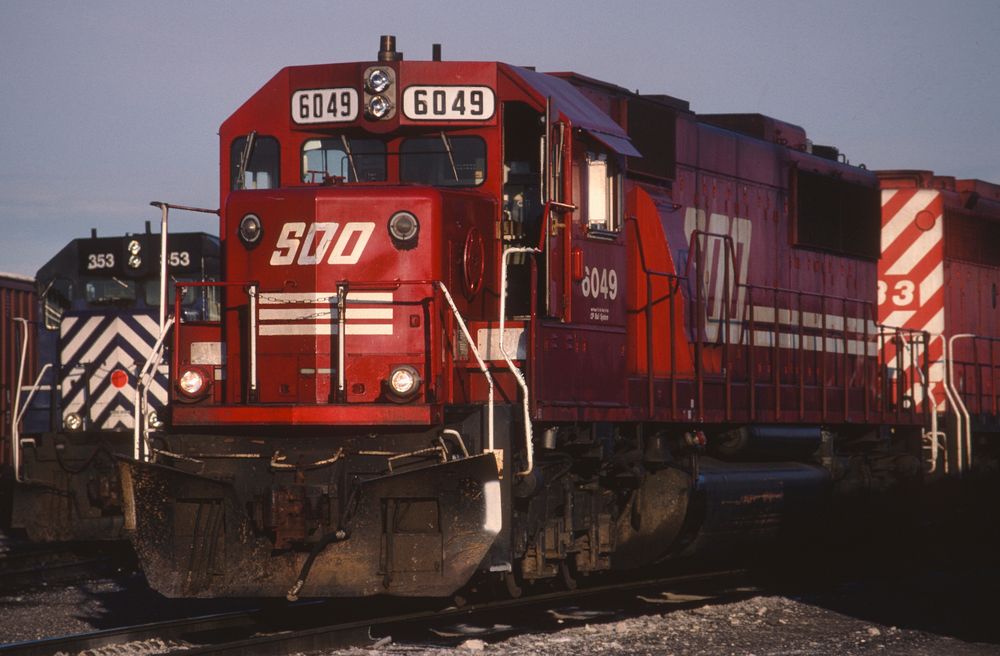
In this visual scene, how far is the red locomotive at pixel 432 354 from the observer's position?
873cm

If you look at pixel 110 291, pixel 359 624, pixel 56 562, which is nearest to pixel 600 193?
pixel 359 624

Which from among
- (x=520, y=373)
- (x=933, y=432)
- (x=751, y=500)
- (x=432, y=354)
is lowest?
(x=751, y=500)

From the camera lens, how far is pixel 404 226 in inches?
362

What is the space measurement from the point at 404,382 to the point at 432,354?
1.22 feet

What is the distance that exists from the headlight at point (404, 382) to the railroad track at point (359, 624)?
150 cm

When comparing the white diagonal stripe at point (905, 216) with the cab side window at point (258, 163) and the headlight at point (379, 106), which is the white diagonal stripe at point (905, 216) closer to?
the headlight at point (379, 106)

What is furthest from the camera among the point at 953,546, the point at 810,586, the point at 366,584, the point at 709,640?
the point at 953,546

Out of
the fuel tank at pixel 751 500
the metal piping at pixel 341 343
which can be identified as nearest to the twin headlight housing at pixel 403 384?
the metal piping at pixel 341 343

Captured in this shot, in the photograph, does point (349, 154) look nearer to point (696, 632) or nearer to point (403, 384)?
point (403, 384)

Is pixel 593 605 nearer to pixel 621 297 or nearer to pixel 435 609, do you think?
pixel 435 609

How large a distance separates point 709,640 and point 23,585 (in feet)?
21.0

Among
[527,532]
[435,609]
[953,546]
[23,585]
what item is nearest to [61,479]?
[23,585]

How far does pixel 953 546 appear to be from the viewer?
1689 centimetres

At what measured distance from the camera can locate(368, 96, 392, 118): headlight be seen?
9484mm
